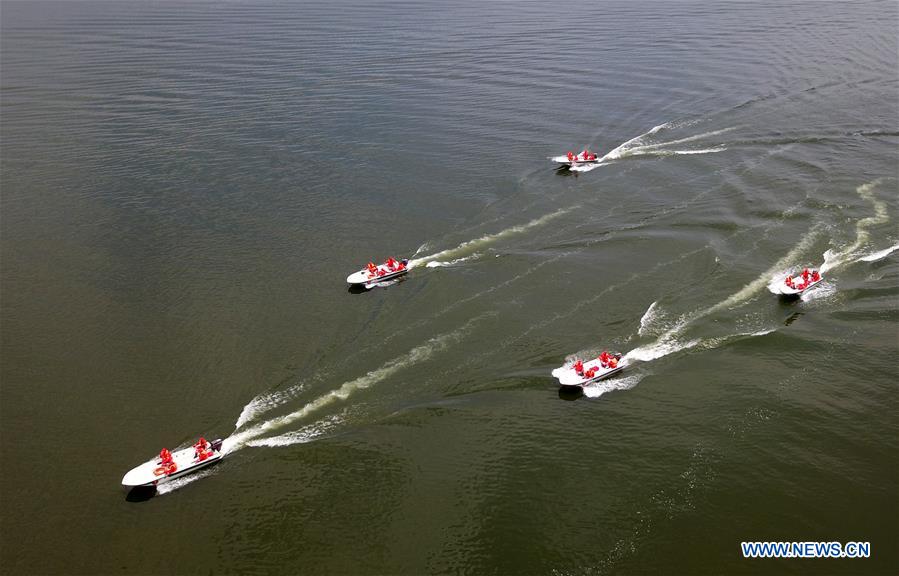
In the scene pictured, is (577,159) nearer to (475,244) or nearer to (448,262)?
(475,244)

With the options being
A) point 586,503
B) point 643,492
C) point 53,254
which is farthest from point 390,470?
point 53,254

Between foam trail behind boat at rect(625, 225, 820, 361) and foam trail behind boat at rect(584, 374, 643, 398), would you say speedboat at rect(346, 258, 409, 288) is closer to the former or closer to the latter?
foam trail behind boat at rect(584, 374, 643, 398)

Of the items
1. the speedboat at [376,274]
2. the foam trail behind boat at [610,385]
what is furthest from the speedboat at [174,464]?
the foam trail behind boat at [610,385]

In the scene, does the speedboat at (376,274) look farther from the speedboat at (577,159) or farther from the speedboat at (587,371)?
the speedboat at (577,159)

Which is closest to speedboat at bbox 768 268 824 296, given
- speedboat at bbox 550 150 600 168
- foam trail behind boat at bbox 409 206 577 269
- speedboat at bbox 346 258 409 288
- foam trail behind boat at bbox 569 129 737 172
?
foam trail behind boat at bbox 409 206 577 269

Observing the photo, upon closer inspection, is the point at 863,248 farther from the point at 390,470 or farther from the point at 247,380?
the point at 247,380
